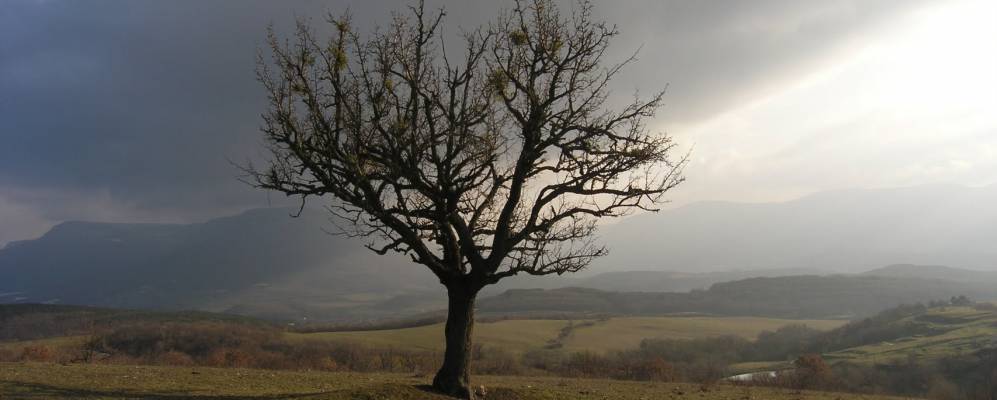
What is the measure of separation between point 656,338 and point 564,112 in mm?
96537

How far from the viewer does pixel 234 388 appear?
19156 mm

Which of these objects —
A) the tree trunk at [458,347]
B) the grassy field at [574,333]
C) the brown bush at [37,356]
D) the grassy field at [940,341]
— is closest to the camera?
the tree trunk at [458,347]

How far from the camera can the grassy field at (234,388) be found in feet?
52.3

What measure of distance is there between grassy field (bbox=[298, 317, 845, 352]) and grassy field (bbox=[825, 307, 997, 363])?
30.2m

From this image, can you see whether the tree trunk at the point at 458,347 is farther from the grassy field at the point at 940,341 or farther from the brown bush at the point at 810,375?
the grassy field at the point at 940,341

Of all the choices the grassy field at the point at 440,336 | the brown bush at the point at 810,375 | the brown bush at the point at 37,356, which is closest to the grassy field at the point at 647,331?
the grassy field at the point at 440,336

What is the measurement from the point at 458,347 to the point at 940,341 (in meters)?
91.8

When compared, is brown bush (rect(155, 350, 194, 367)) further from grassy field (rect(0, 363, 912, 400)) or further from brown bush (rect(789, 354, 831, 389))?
brown bush (rect(789, 354, 831, 389))

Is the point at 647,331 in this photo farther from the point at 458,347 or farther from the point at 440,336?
the point at 458,347

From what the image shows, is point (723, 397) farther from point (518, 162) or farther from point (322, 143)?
point (322, 143)

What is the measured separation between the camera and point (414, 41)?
59.6 feet

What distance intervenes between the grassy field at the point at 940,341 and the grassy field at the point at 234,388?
6015 centimetres

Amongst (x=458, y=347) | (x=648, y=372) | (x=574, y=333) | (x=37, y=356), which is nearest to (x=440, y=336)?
(x=574, y=333)

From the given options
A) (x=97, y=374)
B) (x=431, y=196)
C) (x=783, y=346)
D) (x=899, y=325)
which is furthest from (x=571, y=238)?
(x=899, y=325)
